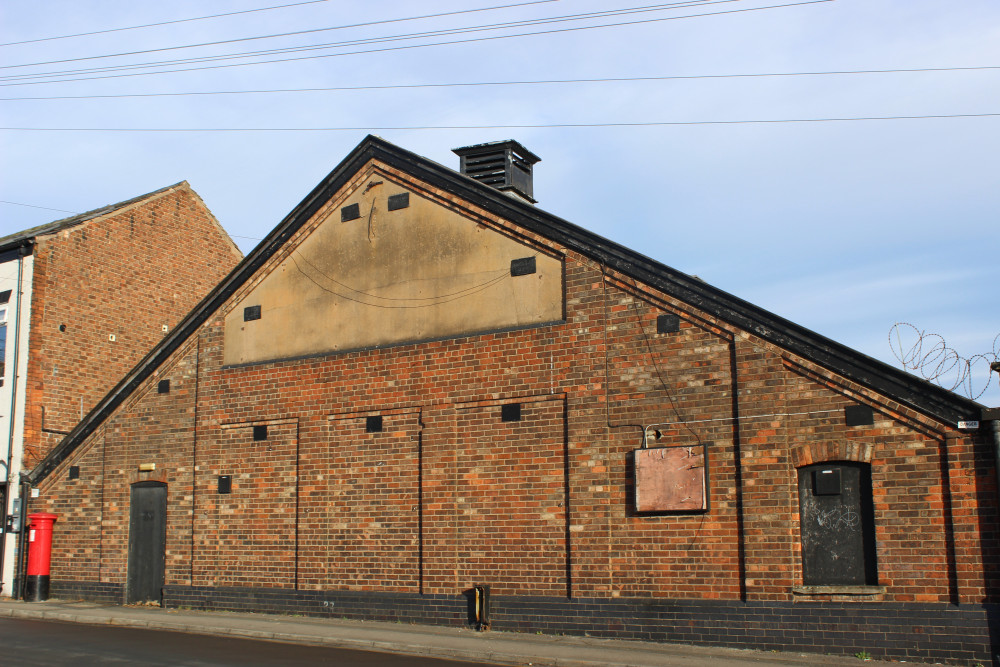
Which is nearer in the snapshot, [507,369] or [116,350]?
[507,369]

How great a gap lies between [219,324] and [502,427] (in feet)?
23.3

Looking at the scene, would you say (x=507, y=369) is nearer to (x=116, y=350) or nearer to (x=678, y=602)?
(x=678, y=602)

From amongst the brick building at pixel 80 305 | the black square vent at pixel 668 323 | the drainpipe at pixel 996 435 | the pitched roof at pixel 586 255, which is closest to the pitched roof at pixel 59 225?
the brick building at pixel 80 305

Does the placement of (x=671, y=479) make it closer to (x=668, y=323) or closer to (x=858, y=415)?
(x=668, y=323)

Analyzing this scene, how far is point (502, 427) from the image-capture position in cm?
1529

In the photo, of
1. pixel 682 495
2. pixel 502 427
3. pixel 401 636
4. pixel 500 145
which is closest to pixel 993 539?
pixel 682 495

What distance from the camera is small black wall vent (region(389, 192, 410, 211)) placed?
17094 millimetres

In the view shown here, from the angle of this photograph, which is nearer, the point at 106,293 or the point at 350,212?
the point at 350,212

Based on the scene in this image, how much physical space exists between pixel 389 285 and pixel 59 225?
36.5ft

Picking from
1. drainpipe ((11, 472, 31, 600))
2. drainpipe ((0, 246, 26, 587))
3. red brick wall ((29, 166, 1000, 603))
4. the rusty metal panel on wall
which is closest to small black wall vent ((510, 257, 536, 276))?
red brick wall ((29, 166, 1000, 603))

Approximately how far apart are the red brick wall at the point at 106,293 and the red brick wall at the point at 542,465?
3.55 m

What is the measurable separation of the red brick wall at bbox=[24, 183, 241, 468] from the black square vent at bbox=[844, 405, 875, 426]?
17.8m

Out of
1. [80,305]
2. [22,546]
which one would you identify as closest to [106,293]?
[80,305]

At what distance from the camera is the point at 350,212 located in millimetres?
17797
